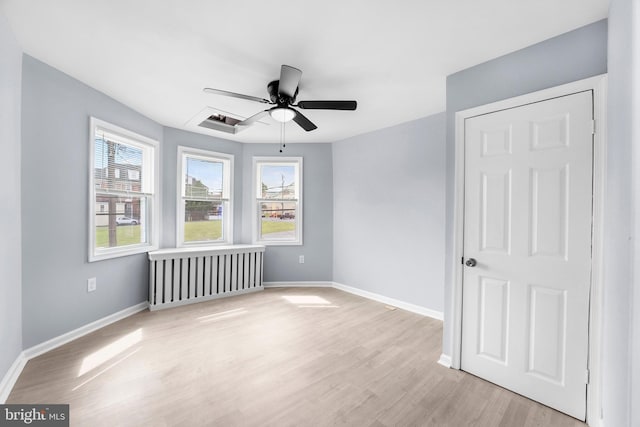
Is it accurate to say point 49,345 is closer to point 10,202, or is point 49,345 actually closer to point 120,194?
point 10,202

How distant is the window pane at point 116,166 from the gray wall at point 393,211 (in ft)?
9.55

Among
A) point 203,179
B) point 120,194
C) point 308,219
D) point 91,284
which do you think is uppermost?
point 203,179

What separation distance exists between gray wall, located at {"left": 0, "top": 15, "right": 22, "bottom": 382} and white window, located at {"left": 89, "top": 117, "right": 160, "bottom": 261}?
2.16ft

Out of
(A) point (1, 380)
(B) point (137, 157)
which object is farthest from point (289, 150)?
(A) point (1, 380)

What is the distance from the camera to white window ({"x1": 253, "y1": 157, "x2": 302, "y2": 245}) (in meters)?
4.61

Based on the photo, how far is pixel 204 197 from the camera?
167 inches

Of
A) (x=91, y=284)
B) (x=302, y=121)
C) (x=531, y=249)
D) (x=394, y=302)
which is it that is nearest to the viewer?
(x=531, y=249)

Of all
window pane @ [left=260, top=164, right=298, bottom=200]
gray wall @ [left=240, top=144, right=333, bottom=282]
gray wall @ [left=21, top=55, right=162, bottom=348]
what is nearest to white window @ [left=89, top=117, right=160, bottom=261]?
gray wall @ [left=21, top=55, right=162, bottom=348]

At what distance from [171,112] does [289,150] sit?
1.88m

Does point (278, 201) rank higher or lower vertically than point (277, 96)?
lower

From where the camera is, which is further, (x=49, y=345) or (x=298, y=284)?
(x=298, y=284)

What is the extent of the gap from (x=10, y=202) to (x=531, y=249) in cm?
379

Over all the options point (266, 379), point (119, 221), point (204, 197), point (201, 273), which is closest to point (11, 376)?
point (119, 221)

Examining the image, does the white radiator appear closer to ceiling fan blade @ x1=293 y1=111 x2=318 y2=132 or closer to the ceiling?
the ceiling
